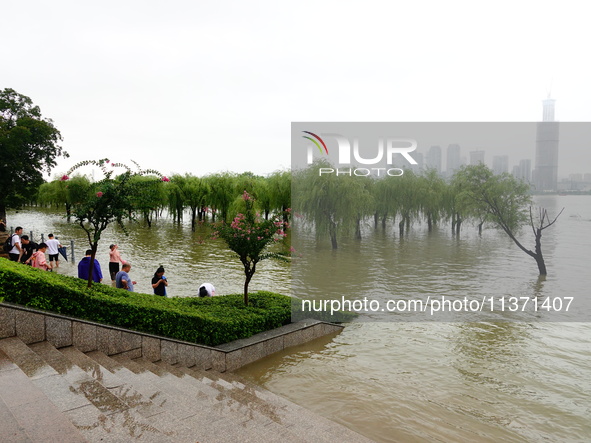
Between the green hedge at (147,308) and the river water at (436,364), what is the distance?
3.03 ft

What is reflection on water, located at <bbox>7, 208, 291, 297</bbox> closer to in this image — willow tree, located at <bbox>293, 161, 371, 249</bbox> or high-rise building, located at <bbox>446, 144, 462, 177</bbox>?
willow tree, located at <bbox>293, 161, 371, 249</bbox>

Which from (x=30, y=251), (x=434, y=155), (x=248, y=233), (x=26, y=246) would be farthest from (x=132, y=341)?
(x=434, y=155)

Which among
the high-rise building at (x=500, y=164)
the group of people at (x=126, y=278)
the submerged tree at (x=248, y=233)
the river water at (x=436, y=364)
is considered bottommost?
the river water at (x=436, y=364)

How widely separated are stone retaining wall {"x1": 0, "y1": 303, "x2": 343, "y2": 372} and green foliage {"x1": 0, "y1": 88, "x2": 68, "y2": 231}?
109 ft

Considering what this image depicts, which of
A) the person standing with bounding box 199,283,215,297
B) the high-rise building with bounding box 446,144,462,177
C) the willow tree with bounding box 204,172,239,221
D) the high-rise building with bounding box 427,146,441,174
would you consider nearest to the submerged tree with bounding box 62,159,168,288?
the person standing with bounding box 199,283,215,297

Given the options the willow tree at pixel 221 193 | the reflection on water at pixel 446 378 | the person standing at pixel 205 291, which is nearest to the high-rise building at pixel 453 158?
the reflection on water at pixel 446 378

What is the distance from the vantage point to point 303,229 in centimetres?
3147

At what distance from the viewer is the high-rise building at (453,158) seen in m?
26.8

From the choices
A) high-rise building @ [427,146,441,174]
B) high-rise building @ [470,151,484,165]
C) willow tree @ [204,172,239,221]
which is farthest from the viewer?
willow tree @ [204,172,239,221]

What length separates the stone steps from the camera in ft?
13.4

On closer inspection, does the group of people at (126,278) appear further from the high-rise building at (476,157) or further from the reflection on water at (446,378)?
the high-rise building at (476,157)

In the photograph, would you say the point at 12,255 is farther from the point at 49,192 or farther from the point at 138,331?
the point at 49,192

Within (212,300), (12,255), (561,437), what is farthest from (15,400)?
(12,255)

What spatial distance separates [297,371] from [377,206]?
27264mm
